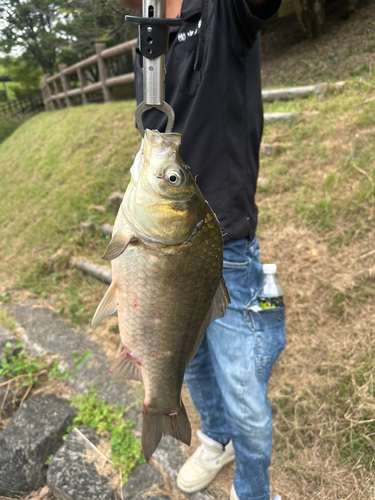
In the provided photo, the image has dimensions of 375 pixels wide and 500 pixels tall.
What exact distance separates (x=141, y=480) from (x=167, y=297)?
188 centimetres

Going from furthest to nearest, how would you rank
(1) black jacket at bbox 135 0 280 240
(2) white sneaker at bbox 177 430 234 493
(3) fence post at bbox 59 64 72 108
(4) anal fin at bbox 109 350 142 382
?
(3) fence post at bbox 59 64 72 108
(2) white sneaker at bbox 177 430 234 493
(1) black jacket at bbox 135 0 280 240
(4) anal fin at bbox 109 350 142 382

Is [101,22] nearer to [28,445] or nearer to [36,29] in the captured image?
[36,29]

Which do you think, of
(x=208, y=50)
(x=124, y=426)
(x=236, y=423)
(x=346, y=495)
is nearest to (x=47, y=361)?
(x=124, y=426)

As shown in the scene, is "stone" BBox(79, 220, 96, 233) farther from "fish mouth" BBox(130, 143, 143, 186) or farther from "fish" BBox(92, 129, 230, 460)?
"fish mouth" BBox(130, 143, 143, 186)

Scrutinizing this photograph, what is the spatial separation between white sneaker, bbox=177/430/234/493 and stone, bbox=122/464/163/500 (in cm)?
23

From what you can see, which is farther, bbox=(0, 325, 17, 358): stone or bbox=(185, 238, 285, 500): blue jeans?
bbox=(0, 325, 17, 358): stone

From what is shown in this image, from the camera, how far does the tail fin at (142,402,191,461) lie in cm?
130

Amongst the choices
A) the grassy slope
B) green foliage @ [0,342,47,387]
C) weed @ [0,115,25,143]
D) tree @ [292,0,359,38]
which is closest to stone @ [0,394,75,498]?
green foliage @ [0,342,47,387]

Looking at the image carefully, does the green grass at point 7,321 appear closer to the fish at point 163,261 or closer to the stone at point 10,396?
the stone at point 10,396

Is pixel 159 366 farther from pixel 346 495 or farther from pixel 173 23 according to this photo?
pixel 346 495

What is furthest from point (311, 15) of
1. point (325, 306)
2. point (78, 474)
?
point (78, 474)

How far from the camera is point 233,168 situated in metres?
1.53

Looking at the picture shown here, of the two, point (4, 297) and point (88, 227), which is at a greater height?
point (88, 227)

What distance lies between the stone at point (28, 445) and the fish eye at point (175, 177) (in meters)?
2.39
